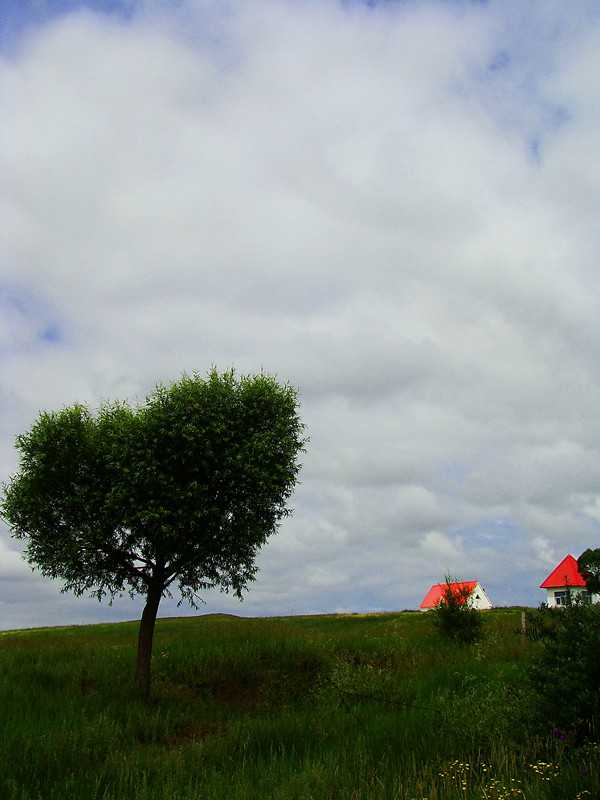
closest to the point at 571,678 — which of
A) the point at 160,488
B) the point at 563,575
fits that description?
the point at 160,488

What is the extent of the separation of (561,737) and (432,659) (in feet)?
52.6

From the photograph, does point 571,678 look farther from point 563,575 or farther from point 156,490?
point 563,575

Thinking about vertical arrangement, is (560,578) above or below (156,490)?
below

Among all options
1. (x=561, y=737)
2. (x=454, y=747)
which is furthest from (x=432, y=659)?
(x=561, y=737)

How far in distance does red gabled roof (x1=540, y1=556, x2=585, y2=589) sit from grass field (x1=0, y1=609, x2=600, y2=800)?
46234 millimetres

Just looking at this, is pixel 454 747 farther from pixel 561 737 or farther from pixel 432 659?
pixel 432 659

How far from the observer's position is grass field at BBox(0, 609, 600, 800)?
10.6 m

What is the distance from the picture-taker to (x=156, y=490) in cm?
2409

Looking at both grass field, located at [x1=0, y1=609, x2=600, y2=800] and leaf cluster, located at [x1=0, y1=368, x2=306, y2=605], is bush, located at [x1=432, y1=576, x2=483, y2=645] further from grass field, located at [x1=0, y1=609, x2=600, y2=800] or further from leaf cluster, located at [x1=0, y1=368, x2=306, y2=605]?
leaf cluster, located at [x1=0, y1=368, x2=306, y2=605]

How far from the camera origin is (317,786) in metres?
10.2

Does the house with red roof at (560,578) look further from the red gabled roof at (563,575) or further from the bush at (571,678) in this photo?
the bush at (571,678)

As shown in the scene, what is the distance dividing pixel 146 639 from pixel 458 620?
15.3 metres

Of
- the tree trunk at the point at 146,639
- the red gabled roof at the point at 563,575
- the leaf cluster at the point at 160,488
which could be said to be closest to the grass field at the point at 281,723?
the tree trunk at the point at 146,639

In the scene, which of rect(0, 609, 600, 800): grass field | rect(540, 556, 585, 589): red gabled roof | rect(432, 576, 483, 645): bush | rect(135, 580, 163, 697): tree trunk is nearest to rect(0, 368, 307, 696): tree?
rect(135, 580, 163, 697): tree trunk
